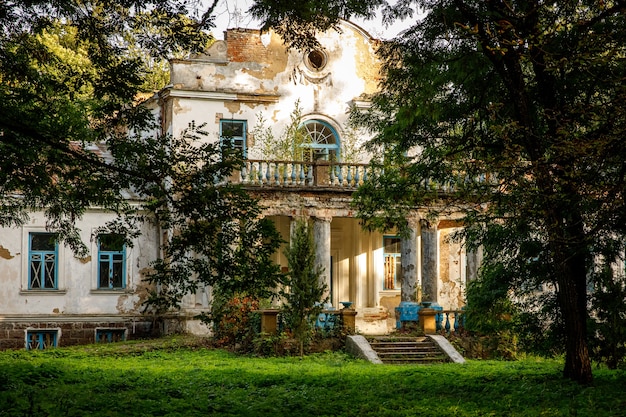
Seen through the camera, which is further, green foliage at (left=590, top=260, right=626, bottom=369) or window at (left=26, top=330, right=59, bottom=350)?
window at (left=26, top=330, right=59, bottom=350)

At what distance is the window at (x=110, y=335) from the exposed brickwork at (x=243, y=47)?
30.2ft

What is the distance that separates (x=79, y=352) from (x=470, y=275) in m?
11.5

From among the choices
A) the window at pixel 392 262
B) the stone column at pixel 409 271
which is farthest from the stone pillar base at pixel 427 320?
the window at pixel 392 262

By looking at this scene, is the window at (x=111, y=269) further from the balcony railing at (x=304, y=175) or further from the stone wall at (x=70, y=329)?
the balcony railing at (x=304, y=175)

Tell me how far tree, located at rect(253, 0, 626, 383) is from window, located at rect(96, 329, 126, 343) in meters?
13.8

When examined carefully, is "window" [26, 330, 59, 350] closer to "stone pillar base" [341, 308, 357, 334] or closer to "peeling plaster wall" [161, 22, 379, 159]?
"peeling plaster wall" [161, 22, 379, 159]

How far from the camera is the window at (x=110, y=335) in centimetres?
2722

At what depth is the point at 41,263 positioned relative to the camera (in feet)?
88.8

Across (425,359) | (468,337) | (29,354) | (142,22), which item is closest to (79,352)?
(29,354)

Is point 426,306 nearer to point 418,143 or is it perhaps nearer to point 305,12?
point 418,143

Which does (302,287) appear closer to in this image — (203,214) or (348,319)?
(348,319)

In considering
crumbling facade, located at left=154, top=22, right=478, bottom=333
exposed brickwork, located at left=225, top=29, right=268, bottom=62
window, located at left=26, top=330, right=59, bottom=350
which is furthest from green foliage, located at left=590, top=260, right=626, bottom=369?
window, located at left=26, top=330, right=59, bottom=350

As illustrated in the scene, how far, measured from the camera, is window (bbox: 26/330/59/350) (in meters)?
26.5

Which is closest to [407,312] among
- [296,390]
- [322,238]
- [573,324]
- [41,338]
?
[322,238]
